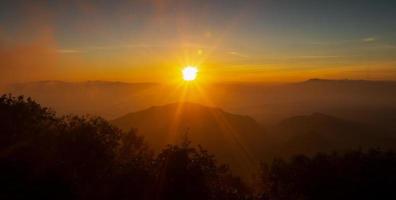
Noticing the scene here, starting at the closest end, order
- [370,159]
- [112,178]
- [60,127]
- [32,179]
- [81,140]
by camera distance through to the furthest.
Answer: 1. [32,179]
2. [112,178]
3. [81,140]
4. [60,127]
5. [370,159]

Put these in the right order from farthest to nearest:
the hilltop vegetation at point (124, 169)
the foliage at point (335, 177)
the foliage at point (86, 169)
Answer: the foliage at point (335, 177) < the hilltop vegetation at point (124, 169) < the foliage at point (86, 169)

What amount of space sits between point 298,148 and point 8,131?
15815cm

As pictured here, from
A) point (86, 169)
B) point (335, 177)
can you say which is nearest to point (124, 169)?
point (86, 169)

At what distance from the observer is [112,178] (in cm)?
3291

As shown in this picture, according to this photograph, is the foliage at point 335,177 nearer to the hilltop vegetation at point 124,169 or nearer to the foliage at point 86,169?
the hilltop vegetation at point 124,169

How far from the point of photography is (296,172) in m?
52.6

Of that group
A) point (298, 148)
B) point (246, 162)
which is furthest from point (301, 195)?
point (298, 148)

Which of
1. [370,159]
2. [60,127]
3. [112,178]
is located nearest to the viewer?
[112,178]

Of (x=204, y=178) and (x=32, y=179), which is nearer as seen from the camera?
(x=32, y=179)

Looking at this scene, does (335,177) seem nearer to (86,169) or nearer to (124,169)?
(124,169)

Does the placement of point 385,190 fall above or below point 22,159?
below

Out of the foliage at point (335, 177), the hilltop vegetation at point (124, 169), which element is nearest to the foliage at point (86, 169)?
the hilltop vegetation at point (124, 169)

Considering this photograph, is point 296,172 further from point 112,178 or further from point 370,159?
point 112,178

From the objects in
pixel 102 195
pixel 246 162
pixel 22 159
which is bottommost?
pixel 246 162
